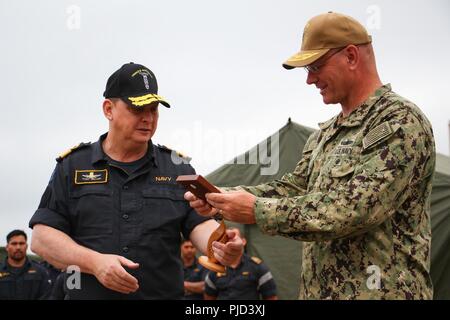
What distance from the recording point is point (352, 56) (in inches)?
142

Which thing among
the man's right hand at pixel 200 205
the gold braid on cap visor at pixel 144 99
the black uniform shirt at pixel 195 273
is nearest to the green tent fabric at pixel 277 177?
the black uniform shirt at pixel 195 273

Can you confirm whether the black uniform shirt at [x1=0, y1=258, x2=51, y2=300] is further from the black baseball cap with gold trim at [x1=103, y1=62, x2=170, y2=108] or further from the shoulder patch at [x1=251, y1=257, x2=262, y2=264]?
the black baseball cap with gold trim at [x1=103, y1=62, x2=170, y2=108]

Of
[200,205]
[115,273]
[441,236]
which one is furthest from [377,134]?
[441,236]

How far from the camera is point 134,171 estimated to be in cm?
437

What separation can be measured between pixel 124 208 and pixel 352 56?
62.0 inches

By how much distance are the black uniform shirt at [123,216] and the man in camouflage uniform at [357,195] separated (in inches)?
31.9

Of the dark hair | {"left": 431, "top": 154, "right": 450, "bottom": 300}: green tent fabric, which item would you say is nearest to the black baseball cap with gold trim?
{"left": 431, "top": 154, "right": 450, "bottom": 300}: green tent fabric

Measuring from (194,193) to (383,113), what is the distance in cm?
101

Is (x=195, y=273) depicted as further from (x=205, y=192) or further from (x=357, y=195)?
(x=357, y=195)

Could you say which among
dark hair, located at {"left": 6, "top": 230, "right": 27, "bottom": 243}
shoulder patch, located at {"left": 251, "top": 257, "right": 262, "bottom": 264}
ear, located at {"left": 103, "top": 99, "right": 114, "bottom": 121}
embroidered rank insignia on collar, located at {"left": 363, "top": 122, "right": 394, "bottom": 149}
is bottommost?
shoulder patch, located at {"left": 251, "top": 257, "right": 262, "bottom": 264}

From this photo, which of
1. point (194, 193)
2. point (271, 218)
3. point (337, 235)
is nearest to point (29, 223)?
point (194, 193)

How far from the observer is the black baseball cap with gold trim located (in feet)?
14.1

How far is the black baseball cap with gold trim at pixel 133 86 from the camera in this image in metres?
4.31
